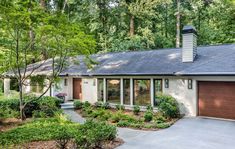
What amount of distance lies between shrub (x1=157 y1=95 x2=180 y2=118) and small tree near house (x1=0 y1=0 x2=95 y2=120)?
466 cm

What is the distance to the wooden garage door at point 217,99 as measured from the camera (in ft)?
40.1

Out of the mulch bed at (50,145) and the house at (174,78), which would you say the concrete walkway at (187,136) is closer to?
the mulch bed at (50,145)

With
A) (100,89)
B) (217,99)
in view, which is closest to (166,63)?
(217,99)

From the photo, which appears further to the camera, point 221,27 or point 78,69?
point 221,27

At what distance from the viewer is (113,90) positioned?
56.4 feet

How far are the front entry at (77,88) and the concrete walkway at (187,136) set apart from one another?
10.3 metres

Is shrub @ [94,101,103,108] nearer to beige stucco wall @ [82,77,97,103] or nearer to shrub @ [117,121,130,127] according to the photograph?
beige stucco wall @ [82,77,97,103]

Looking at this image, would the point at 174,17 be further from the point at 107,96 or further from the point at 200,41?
the point at 107,96

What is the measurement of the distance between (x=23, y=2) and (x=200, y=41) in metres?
22.8

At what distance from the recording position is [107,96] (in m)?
17.5

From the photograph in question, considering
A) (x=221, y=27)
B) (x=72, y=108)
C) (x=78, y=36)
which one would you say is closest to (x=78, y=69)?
(x=72, y=108)

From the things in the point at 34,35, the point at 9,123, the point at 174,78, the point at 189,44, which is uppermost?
the point at 34,35

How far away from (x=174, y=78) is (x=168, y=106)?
79.0 inches

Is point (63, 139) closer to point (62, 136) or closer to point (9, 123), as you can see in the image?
point (62, 136)
